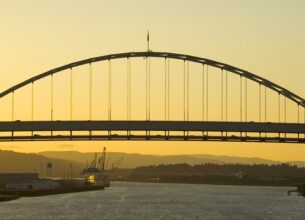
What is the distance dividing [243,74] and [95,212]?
906 inches

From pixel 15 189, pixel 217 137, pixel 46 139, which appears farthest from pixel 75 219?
pixel 15 189

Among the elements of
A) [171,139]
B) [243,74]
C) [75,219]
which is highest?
[243,74]

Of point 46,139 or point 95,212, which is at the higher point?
point 46,139

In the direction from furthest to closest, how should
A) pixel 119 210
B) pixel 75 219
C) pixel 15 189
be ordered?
pixel 15 189, pixel 119 210, pixel 75 219

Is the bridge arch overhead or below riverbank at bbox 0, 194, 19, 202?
overhead

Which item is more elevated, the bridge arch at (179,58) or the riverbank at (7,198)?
the bridge arch at (179,58)

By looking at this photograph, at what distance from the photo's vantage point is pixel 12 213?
107 meters

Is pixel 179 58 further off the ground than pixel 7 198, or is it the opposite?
pixel 179 58

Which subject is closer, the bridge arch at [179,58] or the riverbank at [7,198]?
the bridge arch at [179,58]

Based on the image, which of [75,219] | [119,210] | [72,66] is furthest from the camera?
[119,210]

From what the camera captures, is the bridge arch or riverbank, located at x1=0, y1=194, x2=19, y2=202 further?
riverbank, located at x1=0, y1=194, x2=19, y2=202

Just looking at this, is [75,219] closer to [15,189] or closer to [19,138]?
[19,138]

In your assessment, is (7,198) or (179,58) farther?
(7,198)

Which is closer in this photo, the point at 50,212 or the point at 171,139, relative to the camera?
the point at 171,139
